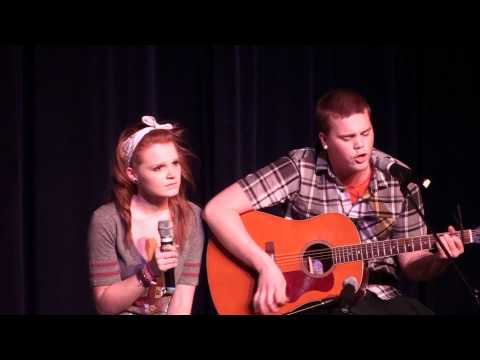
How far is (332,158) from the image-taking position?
132 inches

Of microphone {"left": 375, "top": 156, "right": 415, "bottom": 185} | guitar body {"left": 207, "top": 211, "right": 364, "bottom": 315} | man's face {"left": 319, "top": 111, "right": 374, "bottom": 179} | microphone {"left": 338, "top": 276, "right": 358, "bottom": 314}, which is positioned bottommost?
microphone {"left": 338, "top": 276, "right": 358, "bottom": 314}

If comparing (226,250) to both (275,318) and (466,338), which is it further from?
(466,338)

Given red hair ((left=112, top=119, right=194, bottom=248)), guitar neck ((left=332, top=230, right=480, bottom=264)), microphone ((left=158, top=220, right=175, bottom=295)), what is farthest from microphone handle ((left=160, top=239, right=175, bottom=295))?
guitar neck ((left=332, top=230, right=480, bottom=264))

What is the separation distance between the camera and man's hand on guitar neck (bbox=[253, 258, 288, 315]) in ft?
10.6

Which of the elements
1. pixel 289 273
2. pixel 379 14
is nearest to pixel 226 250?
pixel 289 273

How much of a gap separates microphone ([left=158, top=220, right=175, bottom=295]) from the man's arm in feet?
0.60

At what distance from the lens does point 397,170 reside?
2.96m

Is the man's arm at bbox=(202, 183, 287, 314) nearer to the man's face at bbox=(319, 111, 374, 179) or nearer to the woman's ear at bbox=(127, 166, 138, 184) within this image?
the woman's ear at bbox=(127, 166, 138, 184)

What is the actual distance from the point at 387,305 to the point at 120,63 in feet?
5.92

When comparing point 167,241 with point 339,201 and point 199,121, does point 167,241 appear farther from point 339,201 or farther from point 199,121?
point 339,201

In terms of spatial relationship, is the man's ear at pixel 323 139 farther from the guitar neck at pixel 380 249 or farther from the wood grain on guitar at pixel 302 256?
the guitar neck at pixel 380 249

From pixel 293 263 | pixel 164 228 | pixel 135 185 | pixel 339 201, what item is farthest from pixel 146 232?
pixel 339 201

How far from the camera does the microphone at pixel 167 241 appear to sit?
3.36m

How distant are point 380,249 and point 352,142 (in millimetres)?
504
